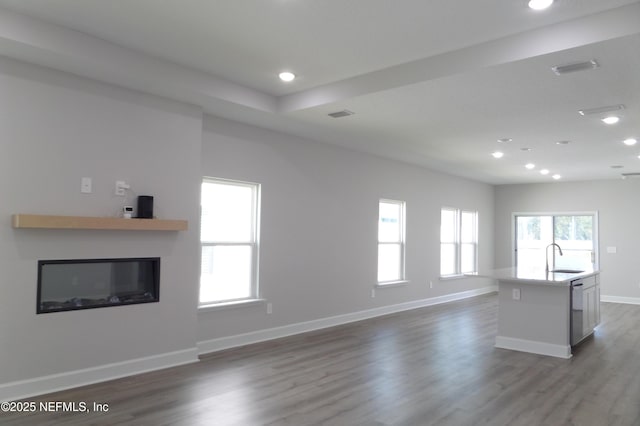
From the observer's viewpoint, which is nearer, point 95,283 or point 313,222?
point 95,283

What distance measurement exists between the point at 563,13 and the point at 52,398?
14.9 feet

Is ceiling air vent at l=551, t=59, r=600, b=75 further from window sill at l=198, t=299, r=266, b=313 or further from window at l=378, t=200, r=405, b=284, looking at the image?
window at l=378, t=200, r=405, b=284

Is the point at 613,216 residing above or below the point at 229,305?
above

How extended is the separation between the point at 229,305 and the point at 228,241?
719mm

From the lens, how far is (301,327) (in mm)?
5875

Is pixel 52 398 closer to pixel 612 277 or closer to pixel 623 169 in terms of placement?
pixel 623 169

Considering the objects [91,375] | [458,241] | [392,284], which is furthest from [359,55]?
[458,241]

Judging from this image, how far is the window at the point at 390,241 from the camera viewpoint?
24.6ft

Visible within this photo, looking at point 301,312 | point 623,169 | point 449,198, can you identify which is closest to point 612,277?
point 623,169

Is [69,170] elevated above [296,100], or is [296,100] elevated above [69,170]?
[296,100]

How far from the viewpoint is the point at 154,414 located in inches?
125

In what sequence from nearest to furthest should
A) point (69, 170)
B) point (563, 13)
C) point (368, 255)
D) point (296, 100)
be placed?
1. point (563, 13)
2. point (69, 170)
3. point (296, 100)
4. point (368, 255)

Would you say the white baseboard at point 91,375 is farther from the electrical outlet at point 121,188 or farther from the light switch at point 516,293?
the light switch at point 516,293

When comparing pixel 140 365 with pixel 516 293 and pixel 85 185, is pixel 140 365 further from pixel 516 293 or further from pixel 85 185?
pixel 516 293
